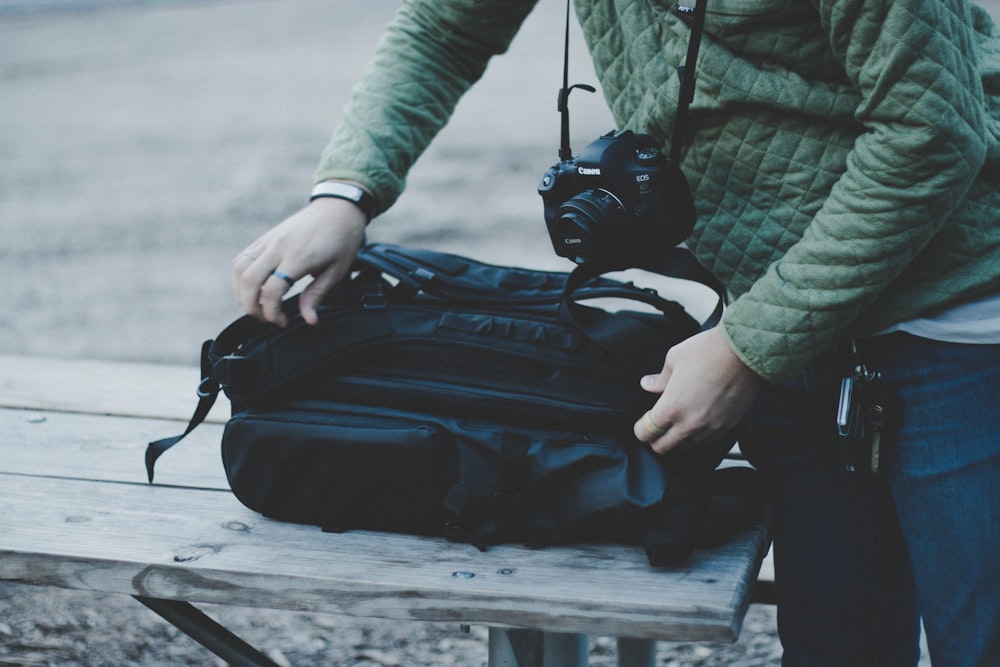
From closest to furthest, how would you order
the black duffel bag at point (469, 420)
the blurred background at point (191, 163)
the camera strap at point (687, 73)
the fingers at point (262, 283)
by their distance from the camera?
the camera strap at point (687, 73)
the black duffel bag at point (469, 420)
the fingers at point (262, 283)
the blurred background at point (191, 163)

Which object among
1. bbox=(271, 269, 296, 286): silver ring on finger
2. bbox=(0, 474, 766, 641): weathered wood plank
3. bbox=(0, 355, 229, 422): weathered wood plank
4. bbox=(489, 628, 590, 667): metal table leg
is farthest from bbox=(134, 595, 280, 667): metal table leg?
bbox=(0, 355, 229, 422): weathered wood plank

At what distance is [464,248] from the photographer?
5668 mm

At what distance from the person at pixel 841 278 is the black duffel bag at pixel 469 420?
0.23 ft

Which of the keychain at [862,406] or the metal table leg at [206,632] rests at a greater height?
the keychain at [862,406]

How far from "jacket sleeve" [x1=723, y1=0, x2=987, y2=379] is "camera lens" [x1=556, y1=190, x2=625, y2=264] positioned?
0.19 metres

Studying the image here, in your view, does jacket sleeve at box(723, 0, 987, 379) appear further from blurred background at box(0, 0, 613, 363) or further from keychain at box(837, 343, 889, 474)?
blurred background at box(0, 0, 613, 363)

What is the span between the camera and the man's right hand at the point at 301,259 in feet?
5.15

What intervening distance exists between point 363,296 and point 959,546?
0.82 metres

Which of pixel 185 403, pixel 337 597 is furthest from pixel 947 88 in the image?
pixel 185 403

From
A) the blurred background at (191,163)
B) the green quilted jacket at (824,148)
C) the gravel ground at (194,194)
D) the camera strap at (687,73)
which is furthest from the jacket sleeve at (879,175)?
the blurred background at (191,163)

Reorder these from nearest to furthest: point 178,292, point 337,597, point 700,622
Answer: point 700,622 → point 337,597 → point 178,292

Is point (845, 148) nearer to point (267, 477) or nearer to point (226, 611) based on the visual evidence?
point (267, 477)

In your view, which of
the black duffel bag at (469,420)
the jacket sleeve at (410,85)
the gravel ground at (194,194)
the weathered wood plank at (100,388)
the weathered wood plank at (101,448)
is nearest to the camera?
the black duffel bag at (469,420)

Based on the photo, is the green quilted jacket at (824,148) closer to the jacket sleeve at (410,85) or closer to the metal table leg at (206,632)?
the jacket sleeve at (410,85)
